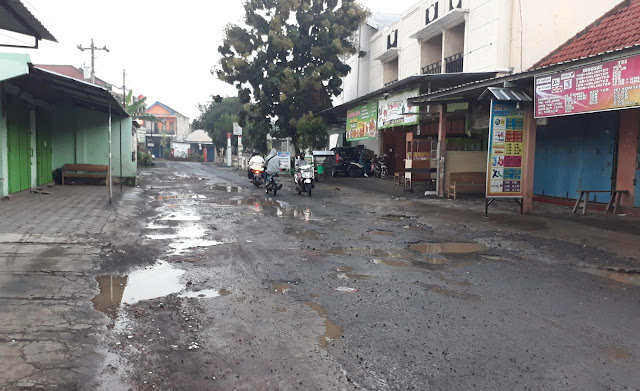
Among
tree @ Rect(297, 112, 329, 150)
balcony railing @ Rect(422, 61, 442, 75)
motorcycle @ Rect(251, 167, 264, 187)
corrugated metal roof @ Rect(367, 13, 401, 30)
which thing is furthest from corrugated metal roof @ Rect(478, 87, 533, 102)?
corrugated metal roof @ Rect(367, 13, 401, 30)

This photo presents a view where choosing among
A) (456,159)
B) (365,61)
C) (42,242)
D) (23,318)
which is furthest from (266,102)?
(23,318)

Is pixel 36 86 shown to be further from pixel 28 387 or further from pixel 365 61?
pixel 365 61

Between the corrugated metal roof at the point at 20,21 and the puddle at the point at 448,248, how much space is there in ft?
21.4

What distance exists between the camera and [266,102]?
97.4ft

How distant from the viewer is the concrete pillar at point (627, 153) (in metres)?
11.6

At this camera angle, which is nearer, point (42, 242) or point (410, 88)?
point (42, 242)

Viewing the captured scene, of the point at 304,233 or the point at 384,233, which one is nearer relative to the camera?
Answer: the point at 304,233

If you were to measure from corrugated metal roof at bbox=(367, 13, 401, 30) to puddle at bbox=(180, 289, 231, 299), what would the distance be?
28.1 meters

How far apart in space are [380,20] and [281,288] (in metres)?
30.2

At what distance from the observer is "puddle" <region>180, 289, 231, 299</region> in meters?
5.27

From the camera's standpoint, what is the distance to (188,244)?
317 inches

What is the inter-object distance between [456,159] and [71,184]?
1406cm

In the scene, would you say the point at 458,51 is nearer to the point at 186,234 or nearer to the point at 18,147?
the point at 186,234

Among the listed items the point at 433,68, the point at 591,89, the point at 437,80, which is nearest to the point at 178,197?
the point at 437,80
